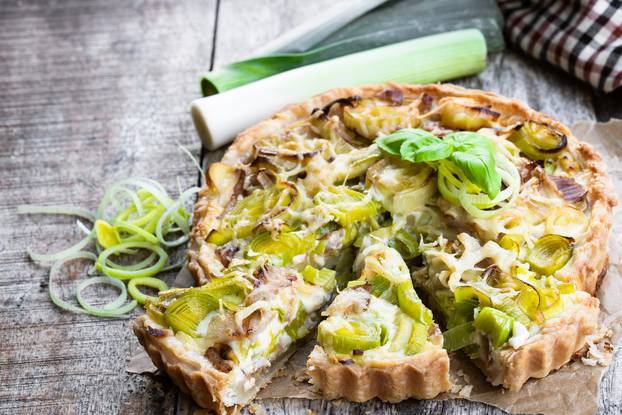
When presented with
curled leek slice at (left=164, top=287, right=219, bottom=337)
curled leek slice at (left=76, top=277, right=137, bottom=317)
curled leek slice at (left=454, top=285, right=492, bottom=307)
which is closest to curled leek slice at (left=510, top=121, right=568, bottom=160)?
curled leek slice at (left=454, top=285, right=492, bottom=307)

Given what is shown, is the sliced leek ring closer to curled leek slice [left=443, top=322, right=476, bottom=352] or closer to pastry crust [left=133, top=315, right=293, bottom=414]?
curled leek slice [left=443, top=322, right=476, bottom=352]

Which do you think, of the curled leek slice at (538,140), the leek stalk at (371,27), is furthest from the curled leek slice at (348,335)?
the leek stalk at (371,27)

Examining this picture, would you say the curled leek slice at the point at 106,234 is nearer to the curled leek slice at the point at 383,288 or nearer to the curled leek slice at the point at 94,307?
the curled leek slice at the point at 94,307

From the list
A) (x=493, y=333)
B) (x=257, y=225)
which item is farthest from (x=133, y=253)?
(x=493, y=333)

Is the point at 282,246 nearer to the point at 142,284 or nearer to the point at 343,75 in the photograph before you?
the point at 142,284

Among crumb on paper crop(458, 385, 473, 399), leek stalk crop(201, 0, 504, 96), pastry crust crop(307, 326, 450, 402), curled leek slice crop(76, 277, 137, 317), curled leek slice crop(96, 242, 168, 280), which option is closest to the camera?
pastry crust crop(307, 326, 450, 402)

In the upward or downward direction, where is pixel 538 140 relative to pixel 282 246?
upward

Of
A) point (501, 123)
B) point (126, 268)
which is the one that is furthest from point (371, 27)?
point (126, 268)
